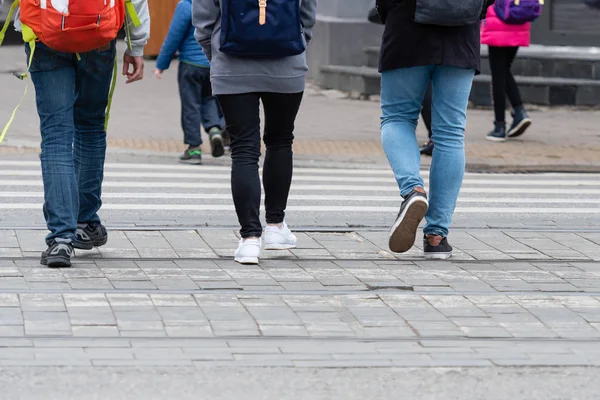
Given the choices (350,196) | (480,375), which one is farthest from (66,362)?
(350,196)

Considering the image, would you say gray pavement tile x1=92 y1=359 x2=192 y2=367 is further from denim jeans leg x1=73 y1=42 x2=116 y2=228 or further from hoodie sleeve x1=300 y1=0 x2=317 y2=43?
hoodie sleeve x1=300 y1=0 x2=317 y2=43

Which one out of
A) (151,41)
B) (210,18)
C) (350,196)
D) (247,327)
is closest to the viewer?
(247,327)

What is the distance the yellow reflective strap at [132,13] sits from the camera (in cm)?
654

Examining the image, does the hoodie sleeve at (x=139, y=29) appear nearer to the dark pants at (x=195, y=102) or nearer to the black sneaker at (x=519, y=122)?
the dark pants at (x=195, y=102)

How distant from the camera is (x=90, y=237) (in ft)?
Answer: 22.2

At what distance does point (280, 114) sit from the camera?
21.9ft

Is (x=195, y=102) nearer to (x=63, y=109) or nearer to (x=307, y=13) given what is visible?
(x=307, y=13)

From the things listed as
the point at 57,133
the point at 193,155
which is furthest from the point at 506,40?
the point at 57,133

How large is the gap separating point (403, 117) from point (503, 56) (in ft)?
18.9

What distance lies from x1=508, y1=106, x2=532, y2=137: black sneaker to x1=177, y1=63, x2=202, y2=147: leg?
312cm

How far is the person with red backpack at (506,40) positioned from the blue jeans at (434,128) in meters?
5.55

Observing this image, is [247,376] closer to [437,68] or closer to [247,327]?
[247,327]

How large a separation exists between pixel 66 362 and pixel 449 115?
2.78 meters

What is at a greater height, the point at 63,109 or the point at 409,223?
the point at 63,109
